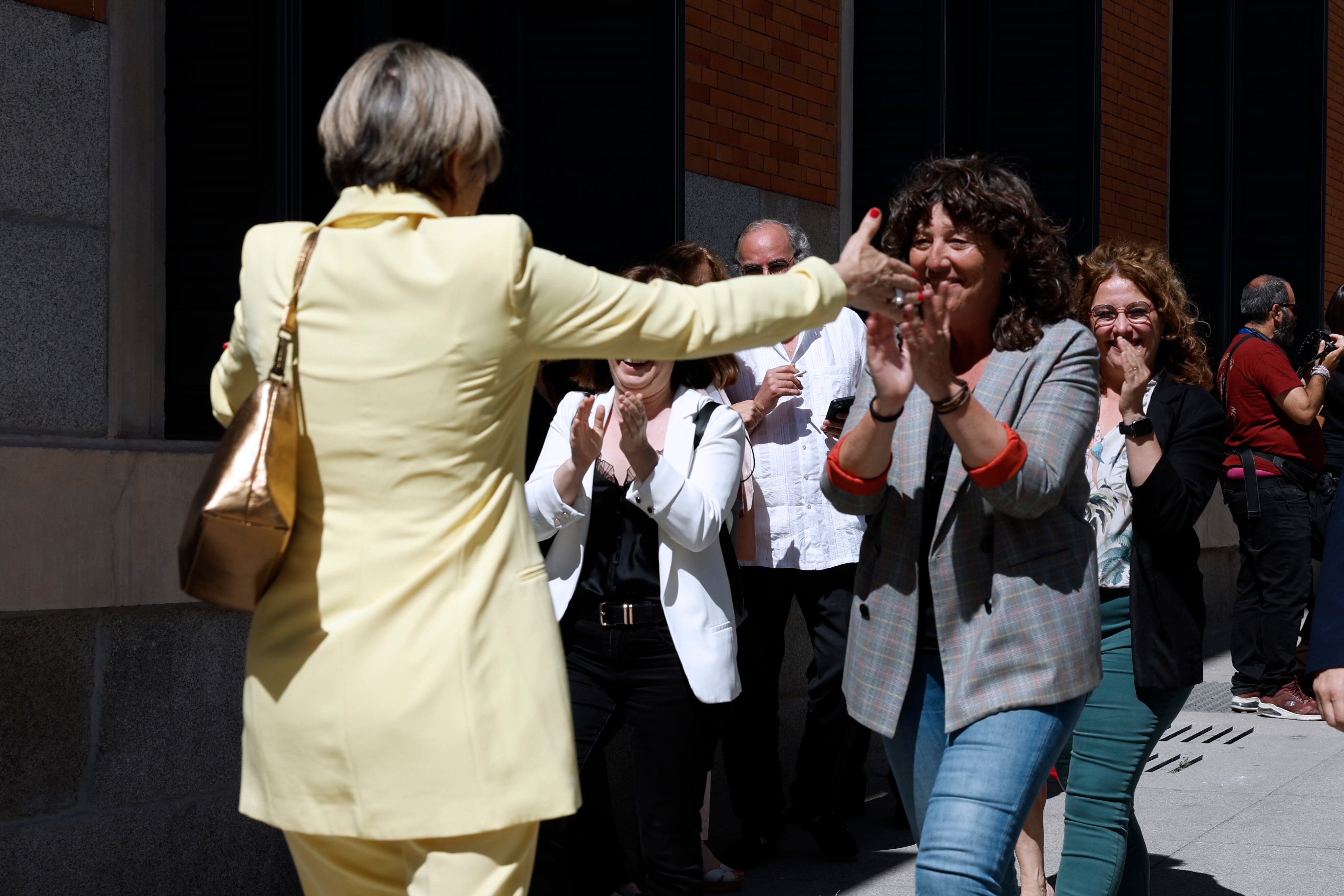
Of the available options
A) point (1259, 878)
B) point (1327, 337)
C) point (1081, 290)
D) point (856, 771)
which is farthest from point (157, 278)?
point (1327, 337)

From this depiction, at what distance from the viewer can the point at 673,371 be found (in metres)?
5.07

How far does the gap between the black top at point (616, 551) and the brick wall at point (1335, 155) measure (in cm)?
1158

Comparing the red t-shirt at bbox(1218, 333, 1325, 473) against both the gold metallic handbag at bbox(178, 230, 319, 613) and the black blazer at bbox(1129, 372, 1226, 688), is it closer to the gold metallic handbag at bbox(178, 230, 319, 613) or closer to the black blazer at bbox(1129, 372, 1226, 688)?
the black blazer at bbox(1129, 372, 1226, 688)

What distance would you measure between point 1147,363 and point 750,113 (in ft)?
11.4

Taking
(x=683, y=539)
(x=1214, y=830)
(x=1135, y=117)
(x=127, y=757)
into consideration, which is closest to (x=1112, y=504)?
(x=683, y=539)

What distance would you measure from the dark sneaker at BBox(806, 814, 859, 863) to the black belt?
149cm

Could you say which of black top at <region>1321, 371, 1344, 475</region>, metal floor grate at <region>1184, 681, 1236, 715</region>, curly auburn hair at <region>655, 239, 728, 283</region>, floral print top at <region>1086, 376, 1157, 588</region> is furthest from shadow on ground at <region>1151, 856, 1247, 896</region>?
black top at <region>1321, 371, 1344, 475</region>

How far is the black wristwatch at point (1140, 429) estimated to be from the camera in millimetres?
4055

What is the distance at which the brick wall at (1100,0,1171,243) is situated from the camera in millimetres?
11273

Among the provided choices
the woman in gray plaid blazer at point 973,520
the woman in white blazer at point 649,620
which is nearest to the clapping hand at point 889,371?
the woman in gray plaid blazer at point 973,520

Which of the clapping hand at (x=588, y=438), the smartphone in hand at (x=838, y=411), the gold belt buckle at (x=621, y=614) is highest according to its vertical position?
the smartphone in hand at (x=838, y=411)

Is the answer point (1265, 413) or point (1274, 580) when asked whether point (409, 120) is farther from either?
point (1274, 580)

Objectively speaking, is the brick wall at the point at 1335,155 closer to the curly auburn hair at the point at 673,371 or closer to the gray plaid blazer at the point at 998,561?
the curly auburn hair at the point at 673,371

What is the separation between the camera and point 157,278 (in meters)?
4.81
